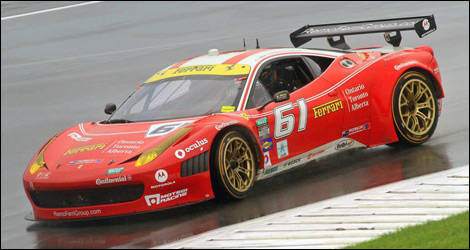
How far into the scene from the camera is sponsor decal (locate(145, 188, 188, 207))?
318 inches

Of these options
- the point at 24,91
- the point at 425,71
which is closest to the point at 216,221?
the point at 425,71

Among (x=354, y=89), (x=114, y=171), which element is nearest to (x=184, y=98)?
(x=114, y=171)

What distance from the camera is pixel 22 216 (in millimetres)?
8977

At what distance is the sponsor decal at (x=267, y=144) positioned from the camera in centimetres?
897

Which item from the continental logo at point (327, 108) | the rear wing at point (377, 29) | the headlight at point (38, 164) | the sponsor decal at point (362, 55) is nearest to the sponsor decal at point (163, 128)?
the headlight at point (38, 164)

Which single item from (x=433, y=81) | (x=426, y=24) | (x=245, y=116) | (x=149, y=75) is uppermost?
(x=426, y=24)

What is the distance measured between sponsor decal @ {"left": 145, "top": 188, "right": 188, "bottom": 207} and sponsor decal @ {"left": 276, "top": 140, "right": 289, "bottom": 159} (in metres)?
1.26

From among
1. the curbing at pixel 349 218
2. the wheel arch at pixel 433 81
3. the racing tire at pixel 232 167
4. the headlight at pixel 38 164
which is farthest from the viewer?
the wheel arch at pixel 433 81

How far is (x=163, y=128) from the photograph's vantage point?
28.2 ft

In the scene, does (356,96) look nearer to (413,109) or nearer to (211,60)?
(413,109)

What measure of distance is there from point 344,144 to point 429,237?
3833 mm

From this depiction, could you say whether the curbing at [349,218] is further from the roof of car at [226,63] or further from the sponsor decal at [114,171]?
the roof of car at [226,63]

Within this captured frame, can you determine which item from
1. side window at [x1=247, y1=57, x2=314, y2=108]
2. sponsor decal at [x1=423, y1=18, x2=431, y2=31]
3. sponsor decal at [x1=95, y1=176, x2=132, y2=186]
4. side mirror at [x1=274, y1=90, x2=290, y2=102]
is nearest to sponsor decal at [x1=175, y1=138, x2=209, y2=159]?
sponsor decal at [x1=95, y1=176, x2=132, y2=186]

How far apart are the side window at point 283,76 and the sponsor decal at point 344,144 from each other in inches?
27.5
